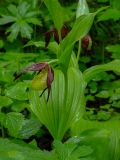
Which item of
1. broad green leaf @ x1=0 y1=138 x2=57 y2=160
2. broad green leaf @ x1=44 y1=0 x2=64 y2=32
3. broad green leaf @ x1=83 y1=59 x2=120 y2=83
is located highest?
broad green leaf @ x1=44 y1=0 x2=64 y2=32

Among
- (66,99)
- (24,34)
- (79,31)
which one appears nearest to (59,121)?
(66,99)

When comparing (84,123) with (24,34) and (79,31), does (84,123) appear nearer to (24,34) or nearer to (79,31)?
(79,31)

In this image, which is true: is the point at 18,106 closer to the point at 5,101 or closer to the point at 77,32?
the point at 5,101

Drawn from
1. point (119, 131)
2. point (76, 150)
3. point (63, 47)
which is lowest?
point (119, 131)

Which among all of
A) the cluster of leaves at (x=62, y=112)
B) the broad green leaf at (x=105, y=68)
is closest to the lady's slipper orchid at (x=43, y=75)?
the cluster of leaves at (x=62, y=112)

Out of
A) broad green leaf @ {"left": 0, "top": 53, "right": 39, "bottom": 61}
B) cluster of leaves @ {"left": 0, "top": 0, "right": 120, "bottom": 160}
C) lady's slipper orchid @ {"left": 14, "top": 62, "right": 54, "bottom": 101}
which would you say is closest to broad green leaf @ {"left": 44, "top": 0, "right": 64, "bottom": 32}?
cluster of leaves @ {"left": 0, "top": 0, "right": 120, "bottom": 160}

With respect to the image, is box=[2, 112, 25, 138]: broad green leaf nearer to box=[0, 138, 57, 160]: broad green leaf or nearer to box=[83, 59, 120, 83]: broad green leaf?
box=[0, 138, 57, 160]: broad green leaf
